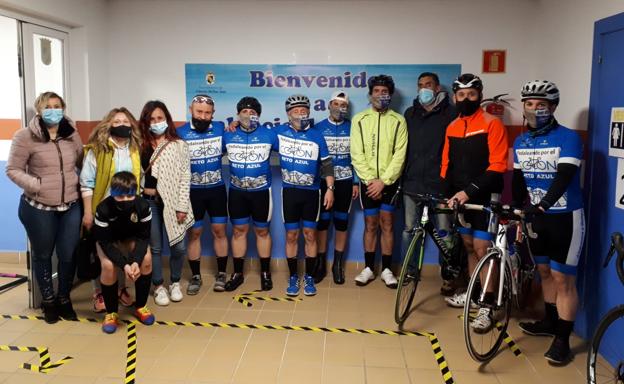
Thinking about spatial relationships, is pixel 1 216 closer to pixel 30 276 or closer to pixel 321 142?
pixel 30 276

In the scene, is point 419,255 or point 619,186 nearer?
point 619,186

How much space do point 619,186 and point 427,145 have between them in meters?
1.48

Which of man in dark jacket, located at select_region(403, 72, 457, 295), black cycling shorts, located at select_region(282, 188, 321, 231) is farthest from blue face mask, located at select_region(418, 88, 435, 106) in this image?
black cycling shorts, located at select_region(282, 188, 321, 231)

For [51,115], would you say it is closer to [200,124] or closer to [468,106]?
[200,124]

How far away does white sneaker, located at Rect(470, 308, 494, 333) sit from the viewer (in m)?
3.53

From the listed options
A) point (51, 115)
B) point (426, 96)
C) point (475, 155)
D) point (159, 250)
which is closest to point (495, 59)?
point (426, 96)

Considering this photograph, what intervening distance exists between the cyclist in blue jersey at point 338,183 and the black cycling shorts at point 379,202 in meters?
0.10

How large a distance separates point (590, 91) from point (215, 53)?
10.4 ft

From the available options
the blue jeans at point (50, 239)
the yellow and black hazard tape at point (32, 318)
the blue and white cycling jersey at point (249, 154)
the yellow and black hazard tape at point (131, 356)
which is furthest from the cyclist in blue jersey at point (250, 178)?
the blue jeans at point (50, 239)

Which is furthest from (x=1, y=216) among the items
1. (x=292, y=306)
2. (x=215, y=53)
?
(x=292, y=306)

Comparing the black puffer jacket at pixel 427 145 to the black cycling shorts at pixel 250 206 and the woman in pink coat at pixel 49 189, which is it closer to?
the black cycling shorts at pixel 250 206

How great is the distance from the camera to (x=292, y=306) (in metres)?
4.21

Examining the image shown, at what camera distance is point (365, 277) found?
15.4ft

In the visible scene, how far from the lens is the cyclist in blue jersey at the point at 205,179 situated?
4.25 m
